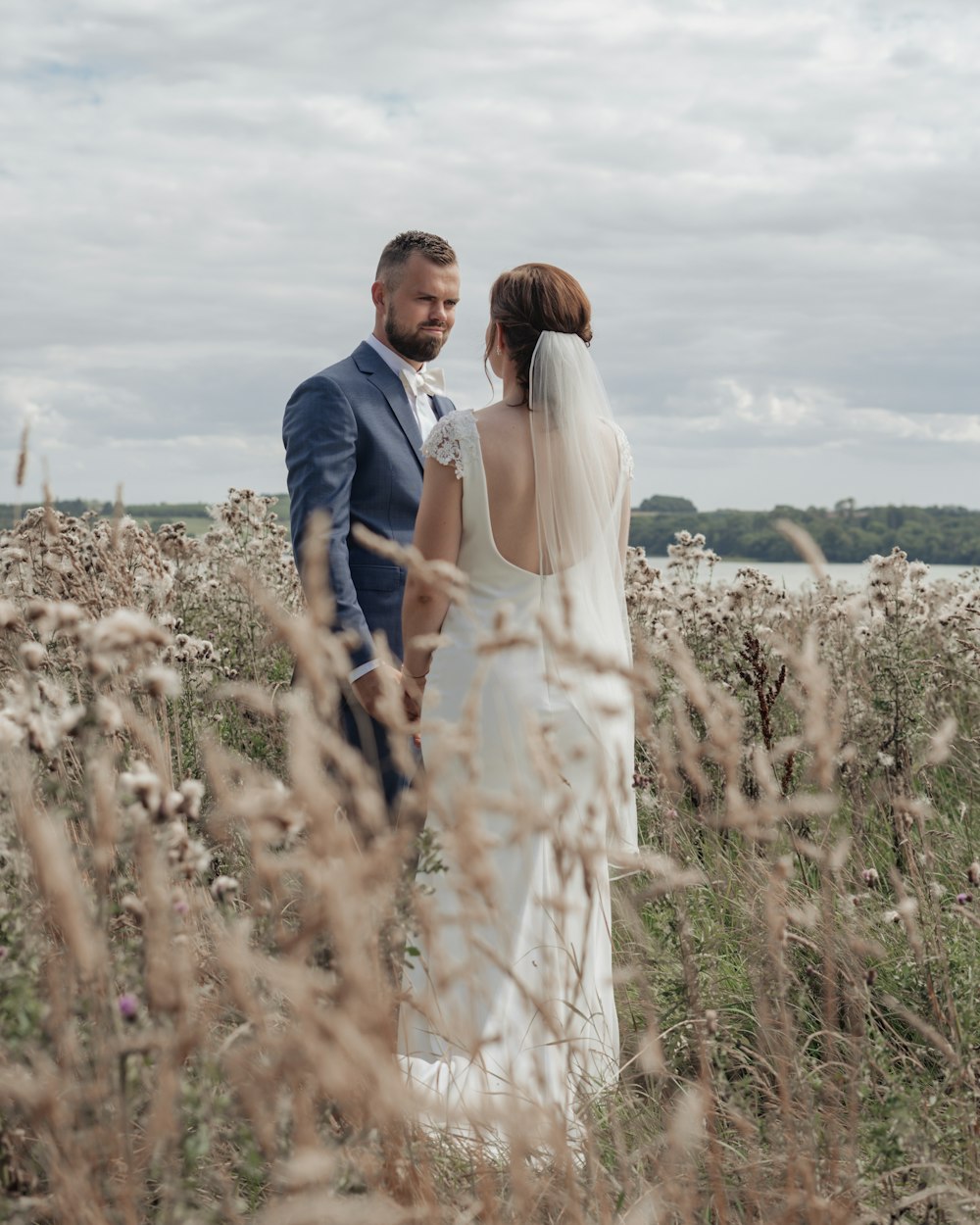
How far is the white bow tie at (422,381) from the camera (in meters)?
4.82

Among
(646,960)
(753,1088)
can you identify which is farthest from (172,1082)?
(646,960)

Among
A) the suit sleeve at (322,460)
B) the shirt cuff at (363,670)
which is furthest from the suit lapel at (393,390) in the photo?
the shirt cuff at (363,670)

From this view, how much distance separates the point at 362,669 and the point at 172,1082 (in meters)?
2.92

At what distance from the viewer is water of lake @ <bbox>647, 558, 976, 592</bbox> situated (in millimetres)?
6759

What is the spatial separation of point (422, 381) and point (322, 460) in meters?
0.70

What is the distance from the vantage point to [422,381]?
489 centimetres

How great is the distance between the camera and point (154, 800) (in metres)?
1.62

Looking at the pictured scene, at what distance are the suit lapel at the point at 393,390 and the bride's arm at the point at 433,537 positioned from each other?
2.91 feet

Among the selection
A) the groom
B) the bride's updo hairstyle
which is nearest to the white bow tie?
the groom

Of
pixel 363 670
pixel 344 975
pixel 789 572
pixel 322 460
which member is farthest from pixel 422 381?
pixel 789 572

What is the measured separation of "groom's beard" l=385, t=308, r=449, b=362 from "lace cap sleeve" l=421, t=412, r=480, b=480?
1.08 metres

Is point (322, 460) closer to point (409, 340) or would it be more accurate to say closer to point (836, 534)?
point (409, 340)

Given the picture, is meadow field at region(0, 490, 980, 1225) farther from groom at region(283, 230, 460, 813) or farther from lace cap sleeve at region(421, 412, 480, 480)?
lace cap sleeve at region(421, 412, 480, 480)

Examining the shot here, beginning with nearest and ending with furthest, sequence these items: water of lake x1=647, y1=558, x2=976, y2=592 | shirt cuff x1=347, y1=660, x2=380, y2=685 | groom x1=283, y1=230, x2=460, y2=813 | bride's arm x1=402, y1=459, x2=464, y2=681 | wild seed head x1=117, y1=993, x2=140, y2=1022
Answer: wild seed head x1=117, y1=993, x2=140, y2=1022, bride's arm x1=402, y1=459, x2=464, y2=681, shirt cuff x1=347, y1=660, x2=380, y2=685, groom x1=283, y1=230, x2=460, y2=813, water of lake x1=647, y1=558, x2=976, y2=592
